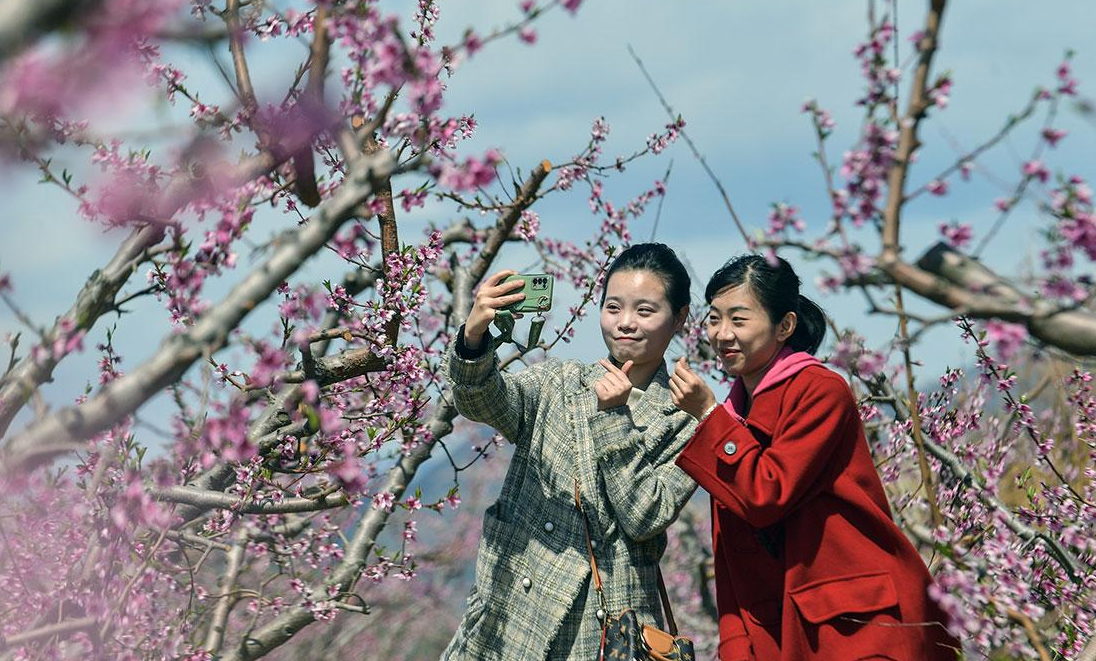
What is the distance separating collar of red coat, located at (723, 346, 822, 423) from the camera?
126 inches

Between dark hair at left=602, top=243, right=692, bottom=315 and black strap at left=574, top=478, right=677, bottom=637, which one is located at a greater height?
dark hair at left=602, top=243, right=692, bottom=315

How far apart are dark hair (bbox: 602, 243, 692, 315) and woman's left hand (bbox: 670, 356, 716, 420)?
0.43 metres

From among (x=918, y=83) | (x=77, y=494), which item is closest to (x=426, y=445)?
(x=77, y=494)

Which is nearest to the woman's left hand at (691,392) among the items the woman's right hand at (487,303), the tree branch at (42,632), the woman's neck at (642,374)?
the woman's neck at (642,374)

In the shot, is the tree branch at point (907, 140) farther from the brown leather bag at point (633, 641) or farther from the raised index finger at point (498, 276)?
the brown leather bag at point (633, 641)

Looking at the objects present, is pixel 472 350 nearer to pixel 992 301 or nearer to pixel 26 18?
pixel 992 301

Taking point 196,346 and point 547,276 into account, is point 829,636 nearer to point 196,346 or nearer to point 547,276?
point 547,276

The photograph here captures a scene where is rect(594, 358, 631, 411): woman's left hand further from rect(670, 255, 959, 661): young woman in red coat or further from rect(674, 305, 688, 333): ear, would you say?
rect(674, 305, 688, 333): ear

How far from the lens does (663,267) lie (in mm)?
3615

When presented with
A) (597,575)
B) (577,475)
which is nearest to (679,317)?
(577,475)

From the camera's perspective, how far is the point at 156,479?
3219 mm

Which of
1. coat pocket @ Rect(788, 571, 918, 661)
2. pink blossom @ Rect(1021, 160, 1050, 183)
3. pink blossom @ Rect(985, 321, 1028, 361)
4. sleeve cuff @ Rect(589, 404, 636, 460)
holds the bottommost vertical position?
coat pocket @ Rect(788, 571, 918, 661)

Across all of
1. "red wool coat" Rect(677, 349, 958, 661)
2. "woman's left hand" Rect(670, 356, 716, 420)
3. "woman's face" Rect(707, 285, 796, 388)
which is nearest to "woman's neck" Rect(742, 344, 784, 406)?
"woman's face" Rect(707, 285, 796, 388)

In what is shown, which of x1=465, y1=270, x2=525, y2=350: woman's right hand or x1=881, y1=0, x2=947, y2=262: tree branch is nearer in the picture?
x1=881, y1=0, x2=947, y2=262: tree branch
